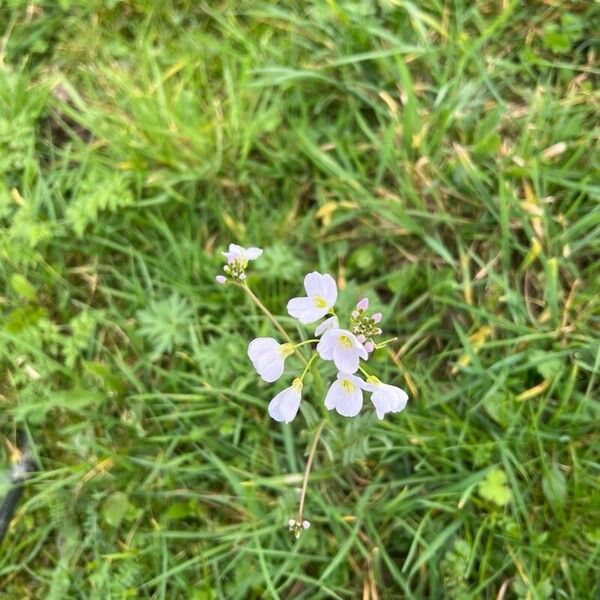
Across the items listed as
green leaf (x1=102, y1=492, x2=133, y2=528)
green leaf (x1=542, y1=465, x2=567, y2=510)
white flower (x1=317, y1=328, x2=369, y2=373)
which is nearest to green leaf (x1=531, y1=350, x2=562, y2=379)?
green leaf (x1=542, y1=465, x2=567, y2=510)

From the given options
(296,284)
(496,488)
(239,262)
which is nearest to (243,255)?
(239,262)

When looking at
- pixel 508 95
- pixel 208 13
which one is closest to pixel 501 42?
pixel 508 95

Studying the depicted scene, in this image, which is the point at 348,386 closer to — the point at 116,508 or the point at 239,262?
the point at 239,262

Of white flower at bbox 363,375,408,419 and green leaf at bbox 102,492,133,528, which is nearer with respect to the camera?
white flower at bbox 363,375,408,419

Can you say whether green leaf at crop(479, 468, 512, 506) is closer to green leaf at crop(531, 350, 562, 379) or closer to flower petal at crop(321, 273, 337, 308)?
green leaf at crop(531, 350, 562, 379)

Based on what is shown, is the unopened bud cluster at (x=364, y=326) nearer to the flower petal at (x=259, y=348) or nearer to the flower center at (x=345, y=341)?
the flower center at (x=345, y=341)

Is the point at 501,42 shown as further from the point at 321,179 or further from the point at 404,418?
the point at 404,418

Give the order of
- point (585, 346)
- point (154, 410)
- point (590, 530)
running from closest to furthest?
point (590, 530) < point (585, 346) < point (154, 410)
